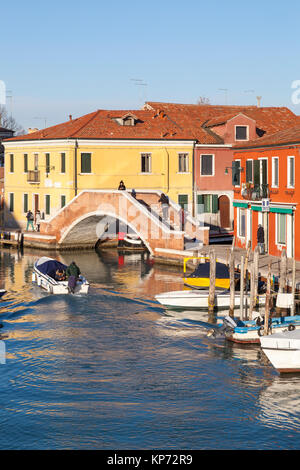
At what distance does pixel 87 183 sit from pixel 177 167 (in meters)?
6.90

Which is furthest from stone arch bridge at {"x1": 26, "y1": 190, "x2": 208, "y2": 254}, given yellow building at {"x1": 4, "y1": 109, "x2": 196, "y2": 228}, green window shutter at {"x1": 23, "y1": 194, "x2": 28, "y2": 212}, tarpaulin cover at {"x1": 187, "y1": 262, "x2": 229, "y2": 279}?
tarpaulin cover at {"x1": 187, "y1": 262, "x2": 229, "y2": 279}

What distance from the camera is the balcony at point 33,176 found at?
177 ft

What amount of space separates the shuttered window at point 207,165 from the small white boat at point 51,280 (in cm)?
2032

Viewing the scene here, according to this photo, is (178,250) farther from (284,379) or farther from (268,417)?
(268,417)

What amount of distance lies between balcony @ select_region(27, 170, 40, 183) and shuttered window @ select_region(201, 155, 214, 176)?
12387 millimetres

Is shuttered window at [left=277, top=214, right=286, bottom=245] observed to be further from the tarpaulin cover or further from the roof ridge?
the roof ridge

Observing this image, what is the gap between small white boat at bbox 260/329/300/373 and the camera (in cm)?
2122

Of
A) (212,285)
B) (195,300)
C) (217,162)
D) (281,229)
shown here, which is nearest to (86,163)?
(217,162)

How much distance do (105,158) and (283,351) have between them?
3191 cm

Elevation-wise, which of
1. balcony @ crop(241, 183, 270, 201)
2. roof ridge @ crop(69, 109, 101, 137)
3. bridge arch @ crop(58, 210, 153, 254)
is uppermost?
roof ridge @ crop(69, 109, 101, 137)

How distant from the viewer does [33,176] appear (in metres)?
54.2

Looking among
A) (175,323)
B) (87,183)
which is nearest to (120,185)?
(87,183)

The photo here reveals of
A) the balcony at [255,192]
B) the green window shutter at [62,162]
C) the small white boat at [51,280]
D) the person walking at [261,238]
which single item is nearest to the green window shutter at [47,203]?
the green window shutter at [62,162]

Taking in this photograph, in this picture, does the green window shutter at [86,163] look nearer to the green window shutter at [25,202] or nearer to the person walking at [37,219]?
the person walking at [37,219]
